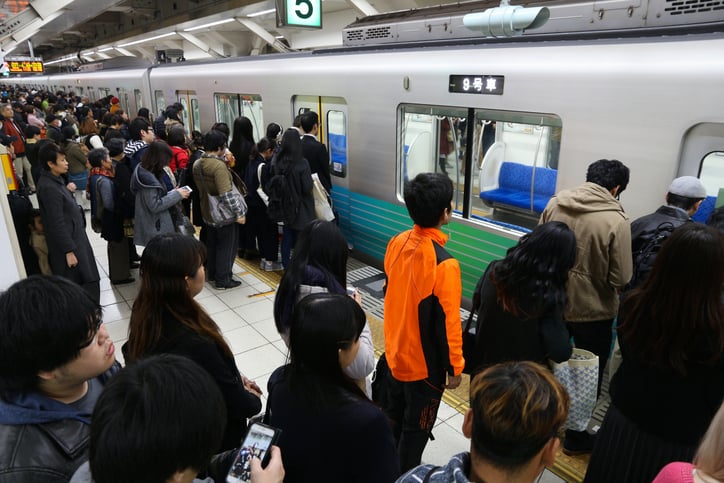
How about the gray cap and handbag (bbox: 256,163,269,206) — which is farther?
handbag (bbox: 256,163,269,206)

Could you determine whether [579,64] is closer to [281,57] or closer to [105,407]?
[105,407]

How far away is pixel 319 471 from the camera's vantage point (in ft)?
4.29

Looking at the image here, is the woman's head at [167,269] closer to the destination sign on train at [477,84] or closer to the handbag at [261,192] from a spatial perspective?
the destination sign on train at [477,84]

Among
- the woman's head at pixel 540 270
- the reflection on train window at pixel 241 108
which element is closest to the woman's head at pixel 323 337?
the woman's head at pixel 540 270

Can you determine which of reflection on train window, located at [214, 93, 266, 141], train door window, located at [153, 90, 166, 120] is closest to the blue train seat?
reflection on train window, located at [214, 93, 266, 141]

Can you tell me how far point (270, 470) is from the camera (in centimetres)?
122

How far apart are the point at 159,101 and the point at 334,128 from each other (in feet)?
20.2

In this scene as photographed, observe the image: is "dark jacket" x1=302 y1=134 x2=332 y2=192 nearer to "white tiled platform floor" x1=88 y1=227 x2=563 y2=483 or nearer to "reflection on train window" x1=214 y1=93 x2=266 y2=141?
"white tiled platform floor" x1=88 y1=227 x2=563 y2=483

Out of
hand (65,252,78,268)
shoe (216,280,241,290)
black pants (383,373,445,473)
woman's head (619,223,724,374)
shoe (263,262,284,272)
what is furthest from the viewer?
shoe (263,262,284,272)

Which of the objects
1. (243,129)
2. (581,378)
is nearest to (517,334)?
(581,378)

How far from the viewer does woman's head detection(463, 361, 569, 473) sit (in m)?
1.01

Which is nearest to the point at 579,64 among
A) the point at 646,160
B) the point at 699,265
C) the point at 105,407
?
the point at 646,160

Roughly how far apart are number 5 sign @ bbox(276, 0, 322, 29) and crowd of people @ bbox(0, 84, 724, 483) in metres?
3.18

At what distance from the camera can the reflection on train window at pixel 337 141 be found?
215 inches
